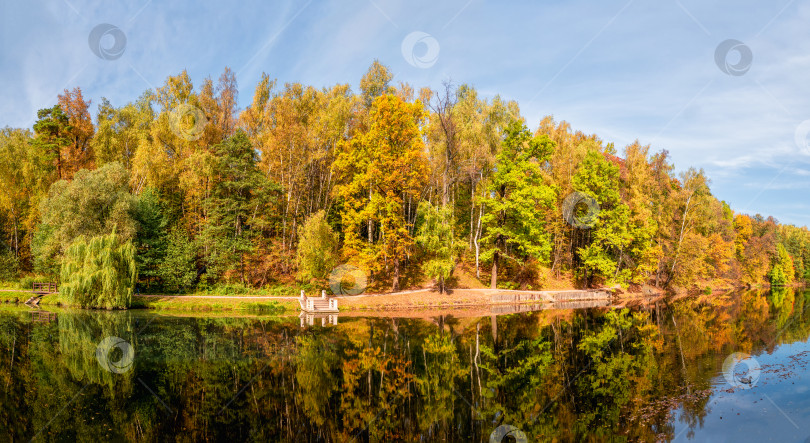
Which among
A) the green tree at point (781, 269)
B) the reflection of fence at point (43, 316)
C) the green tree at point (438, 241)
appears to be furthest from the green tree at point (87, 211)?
the green tree at point (781, 269)

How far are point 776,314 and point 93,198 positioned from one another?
5457 cm

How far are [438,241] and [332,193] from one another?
467 inches

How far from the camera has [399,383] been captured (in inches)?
545

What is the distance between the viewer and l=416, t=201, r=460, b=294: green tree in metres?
34.2

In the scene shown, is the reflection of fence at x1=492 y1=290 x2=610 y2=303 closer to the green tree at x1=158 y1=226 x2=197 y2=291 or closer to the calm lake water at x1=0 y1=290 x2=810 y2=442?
the calm lake water at x1=0 y1=290 x2=810 y2=442

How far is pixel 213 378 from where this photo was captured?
1417cm

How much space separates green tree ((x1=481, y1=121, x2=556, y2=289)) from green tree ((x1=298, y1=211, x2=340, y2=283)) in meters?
14.2

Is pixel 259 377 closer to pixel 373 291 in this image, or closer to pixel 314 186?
pixel 373 291

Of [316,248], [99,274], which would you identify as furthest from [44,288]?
[316,248]

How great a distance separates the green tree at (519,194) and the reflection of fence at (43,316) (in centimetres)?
3180

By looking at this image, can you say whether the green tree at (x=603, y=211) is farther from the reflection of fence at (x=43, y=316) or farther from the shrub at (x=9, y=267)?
the shrub at (x=9, y=267)

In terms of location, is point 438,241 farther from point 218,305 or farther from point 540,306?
point 218,305

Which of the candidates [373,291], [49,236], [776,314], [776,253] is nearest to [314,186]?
[373,291]

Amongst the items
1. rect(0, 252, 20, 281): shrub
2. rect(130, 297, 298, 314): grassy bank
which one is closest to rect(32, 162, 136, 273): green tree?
rect(130, 297, 298, 314): grassy bank
